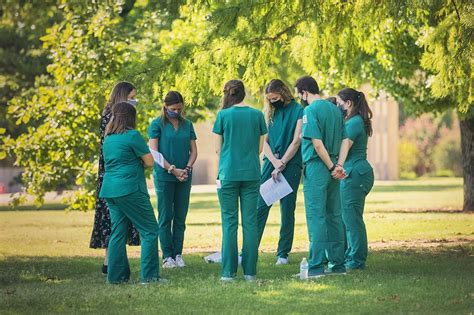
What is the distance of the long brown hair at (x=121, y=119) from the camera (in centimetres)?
1116

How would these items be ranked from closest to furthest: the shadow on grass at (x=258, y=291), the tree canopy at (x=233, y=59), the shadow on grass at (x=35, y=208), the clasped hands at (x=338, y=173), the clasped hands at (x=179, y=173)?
the shadow on grass at (x=258, y=291) → the clasped hands at (x=338, y=173) → the clasped hands at (x=179, y=173) → the tree canopy at (x=233, y=59) → the shadow on grass at (x=35, y=208)

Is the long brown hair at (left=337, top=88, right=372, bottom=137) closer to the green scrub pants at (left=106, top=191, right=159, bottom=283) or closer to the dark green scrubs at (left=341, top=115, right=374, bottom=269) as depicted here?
the dark green scrubs at (left=341, top=115, right=374, bottom=269)

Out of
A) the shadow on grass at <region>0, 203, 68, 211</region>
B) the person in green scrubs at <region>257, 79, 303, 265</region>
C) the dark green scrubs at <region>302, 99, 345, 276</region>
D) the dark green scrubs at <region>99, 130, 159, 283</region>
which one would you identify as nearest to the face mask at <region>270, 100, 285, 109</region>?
the person in green scrubs at <region>257, 79, 303, 265</region>

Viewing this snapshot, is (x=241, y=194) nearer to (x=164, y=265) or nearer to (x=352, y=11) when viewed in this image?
(x=164, y=265)

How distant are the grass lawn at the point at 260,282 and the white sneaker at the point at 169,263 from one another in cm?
23

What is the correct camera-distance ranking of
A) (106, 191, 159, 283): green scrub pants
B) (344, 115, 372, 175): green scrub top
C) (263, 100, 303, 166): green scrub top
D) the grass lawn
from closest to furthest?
the grass lawn, (106, 191, 159, 283): green scrub pants, (344, 115, 372, 175): green scrub top, (263, 100, 303, 166): green scrub top

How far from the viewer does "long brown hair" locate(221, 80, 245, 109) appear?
37.6ft

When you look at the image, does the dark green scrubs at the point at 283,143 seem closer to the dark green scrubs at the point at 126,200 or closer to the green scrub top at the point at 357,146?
the green scrub top at the point at 357,146

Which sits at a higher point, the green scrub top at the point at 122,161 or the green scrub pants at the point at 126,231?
the green scrub top at the point at 122,161

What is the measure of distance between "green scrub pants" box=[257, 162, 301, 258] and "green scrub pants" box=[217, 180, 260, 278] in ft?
4.95

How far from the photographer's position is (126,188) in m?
11.2

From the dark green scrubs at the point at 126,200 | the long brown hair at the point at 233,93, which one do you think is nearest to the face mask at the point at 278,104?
the long brown hair at the point at 233,93

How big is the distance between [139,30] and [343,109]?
2005 centimetres

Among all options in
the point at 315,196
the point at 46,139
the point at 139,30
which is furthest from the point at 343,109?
the point at 139,30
